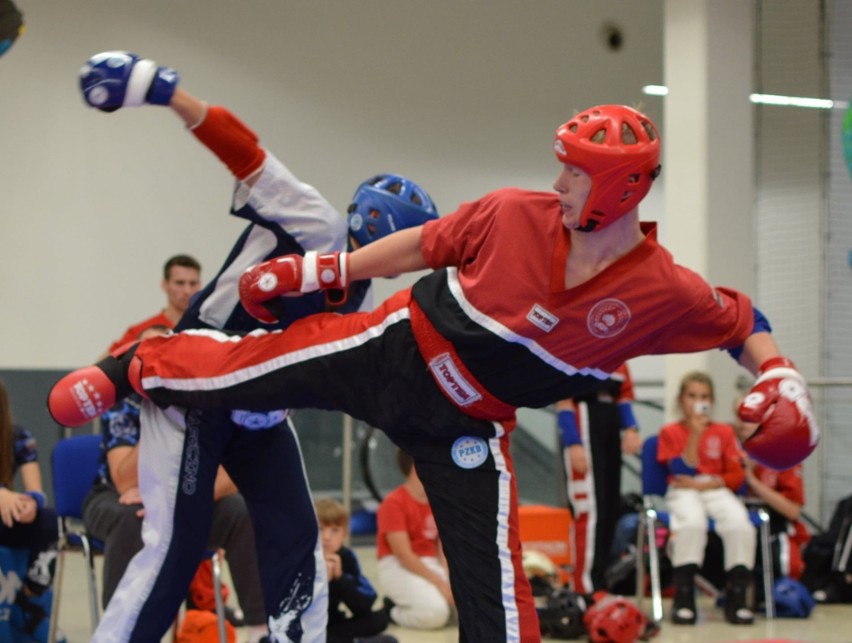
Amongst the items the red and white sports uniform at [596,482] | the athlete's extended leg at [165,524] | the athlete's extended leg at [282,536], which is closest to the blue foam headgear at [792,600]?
the red and white sports uniform at [596,482]

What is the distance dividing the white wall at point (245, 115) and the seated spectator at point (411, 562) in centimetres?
394

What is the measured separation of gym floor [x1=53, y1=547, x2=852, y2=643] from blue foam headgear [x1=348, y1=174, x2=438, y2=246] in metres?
2.80

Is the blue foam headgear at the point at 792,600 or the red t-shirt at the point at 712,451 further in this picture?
the red t-shirt at the point at 712,451

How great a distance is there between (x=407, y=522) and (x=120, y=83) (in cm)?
367

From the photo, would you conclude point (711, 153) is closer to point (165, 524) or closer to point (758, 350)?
point (758, 350)

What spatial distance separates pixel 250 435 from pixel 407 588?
8.67 ft

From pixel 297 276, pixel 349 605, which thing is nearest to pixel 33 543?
pixel 349 605

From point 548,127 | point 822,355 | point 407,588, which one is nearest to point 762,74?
point 822,355

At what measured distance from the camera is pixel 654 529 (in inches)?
251

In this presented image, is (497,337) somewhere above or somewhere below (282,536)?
above

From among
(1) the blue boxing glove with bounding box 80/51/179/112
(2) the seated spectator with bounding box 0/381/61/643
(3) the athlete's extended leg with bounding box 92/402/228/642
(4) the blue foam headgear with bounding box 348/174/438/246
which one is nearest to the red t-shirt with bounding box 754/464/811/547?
(2) the seated spectator with bounding box 0/381/61/643

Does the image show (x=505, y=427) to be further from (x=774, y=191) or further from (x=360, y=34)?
(x=360, y=34)

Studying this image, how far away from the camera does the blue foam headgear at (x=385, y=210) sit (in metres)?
3.48

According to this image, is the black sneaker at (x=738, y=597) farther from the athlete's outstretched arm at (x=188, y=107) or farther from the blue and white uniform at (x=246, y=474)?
the athlete's outstretched arm at (x=188, y=107)
